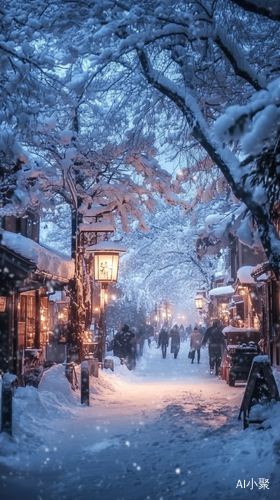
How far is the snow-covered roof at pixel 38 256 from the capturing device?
13936 mm

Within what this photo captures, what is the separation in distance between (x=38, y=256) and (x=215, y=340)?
34.9ft

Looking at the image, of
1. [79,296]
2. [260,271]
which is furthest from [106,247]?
[260,271]

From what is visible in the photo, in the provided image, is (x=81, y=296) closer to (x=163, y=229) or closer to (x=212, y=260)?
(x=163, y=229)

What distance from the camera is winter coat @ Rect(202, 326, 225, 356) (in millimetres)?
22359

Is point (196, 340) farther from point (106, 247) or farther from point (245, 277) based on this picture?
point (106, 247)

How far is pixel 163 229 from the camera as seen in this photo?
122ft

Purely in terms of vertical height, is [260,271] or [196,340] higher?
[260,271]

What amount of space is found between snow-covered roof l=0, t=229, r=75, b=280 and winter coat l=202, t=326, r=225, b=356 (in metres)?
8.02

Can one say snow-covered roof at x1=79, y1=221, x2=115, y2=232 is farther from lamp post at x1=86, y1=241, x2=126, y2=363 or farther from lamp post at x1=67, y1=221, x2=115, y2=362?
lamp post at x1=86, y1=241, x2=126, y2=363

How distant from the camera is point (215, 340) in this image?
22.4 metres

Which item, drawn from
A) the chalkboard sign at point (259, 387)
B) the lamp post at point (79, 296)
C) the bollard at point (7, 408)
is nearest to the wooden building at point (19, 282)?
the lamp post at point (79, 296)

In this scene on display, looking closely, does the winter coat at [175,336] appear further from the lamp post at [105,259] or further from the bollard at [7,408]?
the bollard at [7,408]

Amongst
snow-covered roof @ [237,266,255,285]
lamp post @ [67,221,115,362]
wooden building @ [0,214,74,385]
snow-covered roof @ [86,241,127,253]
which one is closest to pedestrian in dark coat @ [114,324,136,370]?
snow-covered roof @ [237,266,255,285]

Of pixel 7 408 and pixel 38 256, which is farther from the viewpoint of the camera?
pixel 38 256
